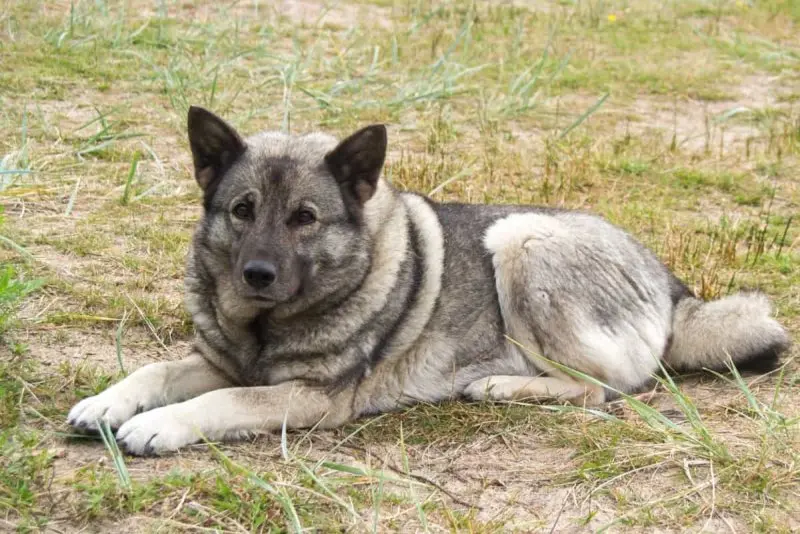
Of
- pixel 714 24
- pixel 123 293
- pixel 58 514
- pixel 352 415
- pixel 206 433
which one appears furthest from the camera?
pixel 714 24

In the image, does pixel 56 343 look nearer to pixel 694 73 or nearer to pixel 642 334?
pixel 642 334

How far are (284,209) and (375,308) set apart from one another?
0.59 metres

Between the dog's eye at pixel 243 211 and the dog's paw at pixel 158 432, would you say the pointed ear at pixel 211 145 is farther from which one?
the dog's paw at pixel 158 432

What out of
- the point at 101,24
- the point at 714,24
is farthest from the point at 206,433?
the point at 714,24

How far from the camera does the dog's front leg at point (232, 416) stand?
12.1ft

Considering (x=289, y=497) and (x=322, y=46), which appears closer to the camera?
(x=289, y=497)

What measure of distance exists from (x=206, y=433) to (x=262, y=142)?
4.10 feet

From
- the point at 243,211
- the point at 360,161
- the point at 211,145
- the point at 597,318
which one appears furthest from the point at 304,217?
the point at 597,318

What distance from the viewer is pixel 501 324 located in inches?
182

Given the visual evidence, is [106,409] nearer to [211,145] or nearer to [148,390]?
[148,390]

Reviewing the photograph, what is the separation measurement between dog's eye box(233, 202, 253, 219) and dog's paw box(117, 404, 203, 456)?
0.80m

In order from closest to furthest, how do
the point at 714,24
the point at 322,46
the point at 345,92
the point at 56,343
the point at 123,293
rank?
the point at 56,343 < the point at 123,293 < the point at 345,92 < the point at 322,46 < the point at 714,24

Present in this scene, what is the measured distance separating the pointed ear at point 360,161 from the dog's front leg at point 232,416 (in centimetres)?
83

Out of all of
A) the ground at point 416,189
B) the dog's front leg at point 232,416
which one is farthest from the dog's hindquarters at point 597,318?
the dog's front leg at point 232,416
